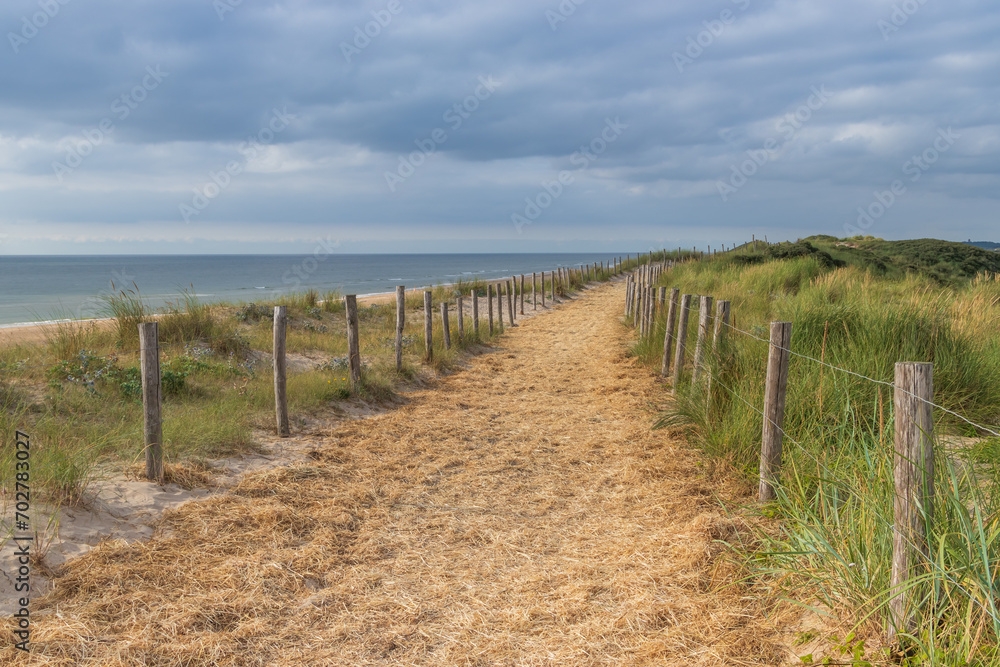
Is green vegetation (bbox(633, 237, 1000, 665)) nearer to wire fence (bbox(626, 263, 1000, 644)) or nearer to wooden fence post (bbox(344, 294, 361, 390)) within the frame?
wire fence (bbox(626, 263, 1000, 644))

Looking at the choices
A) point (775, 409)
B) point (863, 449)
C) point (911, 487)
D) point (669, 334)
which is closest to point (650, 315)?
point (669, 334)

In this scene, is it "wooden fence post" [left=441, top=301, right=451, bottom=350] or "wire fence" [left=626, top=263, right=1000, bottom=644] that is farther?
"wooden fence post" [left=441, top=301, right=451, bottom=350]

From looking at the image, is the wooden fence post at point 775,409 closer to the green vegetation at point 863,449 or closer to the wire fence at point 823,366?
the wire fence at point 823,366

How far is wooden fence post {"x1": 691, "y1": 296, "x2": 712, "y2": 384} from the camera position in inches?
276

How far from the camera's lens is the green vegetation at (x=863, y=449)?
2.60 metres

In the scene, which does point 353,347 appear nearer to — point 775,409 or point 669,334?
point 669,334

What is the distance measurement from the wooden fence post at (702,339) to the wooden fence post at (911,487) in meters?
3.98

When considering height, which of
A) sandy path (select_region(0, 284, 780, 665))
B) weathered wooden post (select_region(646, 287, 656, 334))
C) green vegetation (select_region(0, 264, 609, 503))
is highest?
weathered wooden post (select_region(646, 287, 656, 334))

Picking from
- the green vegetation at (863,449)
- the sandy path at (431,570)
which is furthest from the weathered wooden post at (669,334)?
the sandy path at (431,570)

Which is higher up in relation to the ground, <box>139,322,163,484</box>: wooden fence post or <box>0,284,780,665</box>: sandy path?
<box>139,322,163,484</box>: wooden fence post

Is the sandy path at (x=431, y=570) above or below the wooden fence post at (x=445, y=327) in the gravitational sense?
below

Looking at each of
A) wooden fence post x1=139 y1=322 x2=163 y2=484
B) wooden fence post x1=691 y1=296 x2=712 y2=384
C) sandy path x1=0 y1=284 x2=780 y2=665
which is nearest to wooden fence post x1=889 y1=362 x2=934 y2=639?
sandy path x1=0 y1=284 x2=780 y2=665

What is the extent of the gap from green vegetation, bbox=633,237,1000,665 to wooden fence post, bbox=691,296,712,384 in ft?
0.96

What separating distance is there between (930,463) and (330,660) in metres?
3.00
